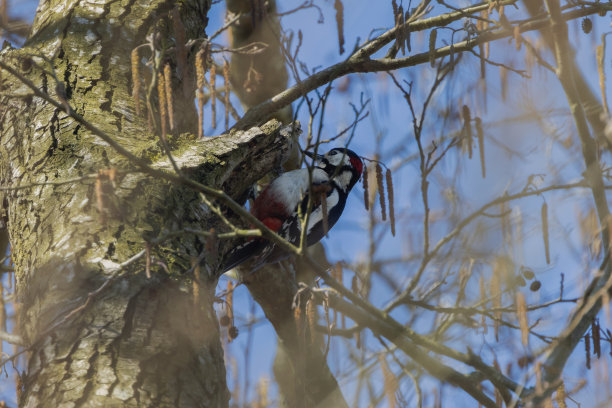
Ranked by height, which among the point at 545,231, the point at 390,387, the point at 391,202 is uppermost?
the point at 391,202

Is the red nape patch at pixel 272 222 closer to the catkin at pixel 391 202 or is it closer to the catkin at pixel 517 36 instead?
the catkin at pixel 391 202

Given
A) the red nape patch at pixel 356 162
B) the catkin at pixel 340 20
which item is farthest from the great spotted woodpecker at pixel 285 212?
the catkin at pixel 340 20

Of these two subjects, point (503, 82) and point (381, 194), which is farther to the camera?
point (503, 82)

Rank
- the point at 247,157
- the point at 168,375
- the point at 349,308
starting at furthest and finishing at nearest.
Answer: the point at 349,308, the point at 247,157, the point at 168,375

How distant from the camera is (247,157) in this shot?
2615mm

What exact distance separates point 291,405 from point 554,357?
1733 millimetres

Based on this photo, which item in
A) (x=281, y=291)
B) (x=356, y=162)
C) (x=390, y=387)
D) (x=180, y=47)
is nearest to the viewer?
(x=180, y=47)

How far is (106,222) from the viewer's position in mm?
1688

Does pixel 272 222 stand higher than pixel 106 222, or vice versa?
pixel 272 222

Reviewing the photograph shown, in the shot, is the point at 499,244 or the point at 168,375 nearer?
the point at 168,375

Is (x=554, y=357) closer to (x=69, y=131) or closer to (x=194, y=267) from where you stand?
(x=194, y=267)

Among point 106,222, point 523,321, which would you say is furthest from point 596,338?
point 106,222

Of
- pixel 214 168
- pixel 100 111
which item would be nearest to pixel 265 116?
pixel 214 168

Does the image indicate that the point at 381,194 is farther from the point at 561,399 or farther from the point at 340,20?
the point at 561,399
